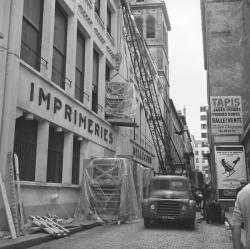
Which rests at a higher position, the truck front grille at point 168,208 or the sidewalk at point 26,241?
the truck front grille at point 168,208

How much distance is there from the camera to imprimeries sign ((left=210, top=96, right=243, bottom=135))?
1884cm

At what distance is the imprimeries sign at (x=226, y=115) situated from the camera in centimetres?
1884

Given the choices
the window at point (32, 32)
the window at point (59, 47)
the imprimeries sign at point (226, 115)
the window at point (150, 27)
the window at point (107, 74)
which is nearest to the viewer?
the window at point (32, 32)

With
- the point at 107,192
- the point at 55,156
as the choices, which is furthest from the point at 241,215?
the point at 107,192

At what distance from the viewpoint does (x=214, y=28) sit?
31875mm

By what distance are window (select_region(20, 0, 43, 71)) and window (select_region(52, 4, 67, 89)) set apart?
170 cm

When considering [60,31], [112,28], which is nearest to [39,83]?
[60,31]

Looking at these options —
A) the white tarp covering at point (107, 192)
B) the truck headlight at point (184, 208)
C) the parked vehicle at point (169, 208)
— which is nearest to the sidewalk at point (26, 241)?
the parked vehicle at point (169, 208)

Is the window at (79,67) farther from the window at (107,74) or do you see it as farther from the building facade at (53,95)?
the window at (107,74)

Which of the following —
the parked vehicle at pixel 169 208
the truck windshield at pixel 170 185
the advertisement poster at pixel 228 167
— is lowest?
the parked vehicle at pixel 169 208

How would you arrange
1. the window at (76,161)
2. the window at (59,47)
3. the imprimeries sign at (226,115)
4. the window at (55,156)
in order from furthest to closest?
the imprimeries sign at (226,115) → the window at (76,161) → the window at (59,47) → the window at (55,156)

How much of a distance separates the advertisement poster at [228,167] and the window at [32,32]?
9.15 m

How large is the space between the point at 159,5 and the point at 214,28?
3341 cm

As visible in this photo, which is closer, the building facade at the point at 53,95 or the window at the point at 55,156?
the building facade at the point at 53,95
